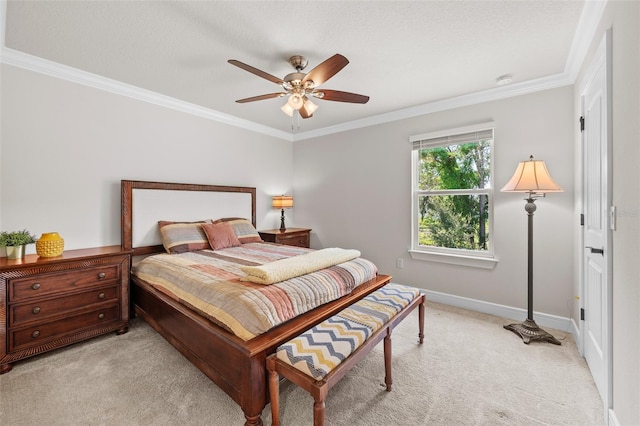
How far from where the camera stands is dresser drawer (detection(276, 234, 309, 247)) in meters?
4.23

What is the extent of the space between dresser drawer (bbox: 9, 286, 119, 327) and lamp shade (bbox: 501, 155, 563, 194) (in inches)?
153

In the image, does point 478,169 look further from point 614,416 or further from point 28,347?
point 28,347

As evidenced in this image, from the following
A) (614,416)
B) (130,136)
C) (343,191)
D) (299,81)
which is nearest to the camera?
(614,416)

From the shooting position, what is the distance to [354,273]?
2.40 meters

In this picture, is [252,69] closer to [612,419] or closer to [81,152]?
[81,152]

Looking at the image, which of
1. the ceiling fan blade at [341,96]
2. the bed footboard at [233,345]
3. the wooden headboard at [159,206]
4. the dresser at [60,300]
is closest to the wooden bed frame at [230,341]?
the bed footboard at [233,345]

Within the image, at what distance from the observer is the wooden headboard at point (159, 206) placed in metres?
3.06

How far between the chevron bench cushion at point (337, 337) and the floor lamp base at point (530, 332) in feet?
4.34

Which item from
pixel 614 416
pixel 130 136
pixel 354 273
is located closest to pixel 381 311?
pixel 354 273

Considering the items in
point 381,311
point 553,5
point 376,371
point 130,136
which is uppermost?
point 553,5

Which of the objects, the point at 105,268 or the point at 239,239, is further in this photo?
the point at 239,239

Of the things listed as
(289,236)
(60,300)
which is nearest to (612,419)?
(289,236)

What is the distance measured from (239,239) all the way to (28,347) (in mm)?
2072

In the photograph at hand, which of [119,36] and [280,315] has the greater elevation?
[119,36]
